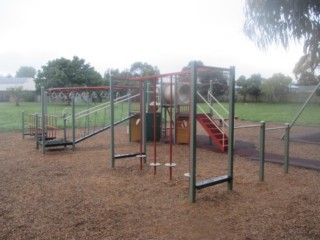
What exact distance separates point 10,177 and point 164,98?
543 centimetres

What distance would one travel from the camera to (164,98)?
33.8 feet

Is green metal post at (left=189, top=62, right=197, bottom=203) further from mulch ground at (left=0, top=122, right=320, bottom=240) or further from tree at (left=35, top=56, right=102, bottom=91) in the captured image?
tree at (left=35, top=56, right=102, bottom=91)

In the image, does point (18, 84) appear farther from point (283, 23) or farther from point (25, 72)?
point (283, 23)

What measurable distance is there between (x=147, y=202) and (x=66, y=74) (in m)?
37.0

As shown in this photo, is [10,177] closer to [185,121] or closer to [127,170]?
[127,170]

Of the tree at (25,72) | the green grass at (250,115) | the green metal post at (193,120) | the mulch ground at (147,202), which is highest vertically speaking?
the tree at (25,72)

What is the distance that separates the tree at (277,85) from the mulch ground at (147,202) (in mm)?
38895

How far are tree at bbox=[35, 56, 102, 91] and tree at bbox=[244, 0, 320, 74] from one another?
104 feet

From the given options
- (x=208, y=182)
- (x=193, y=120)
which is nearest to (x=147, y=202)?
(x=208, y=182)

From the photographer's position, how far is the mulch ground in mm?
3564

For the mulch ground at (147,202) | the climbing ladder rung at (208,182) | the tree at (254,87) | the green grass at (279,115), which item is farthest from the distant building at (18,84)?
the climbing ladder rung at (208,182)

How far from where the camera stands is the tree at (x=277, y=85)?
44.3 metres

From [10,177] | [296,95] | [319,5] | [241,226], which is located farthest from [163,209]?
[296,95]

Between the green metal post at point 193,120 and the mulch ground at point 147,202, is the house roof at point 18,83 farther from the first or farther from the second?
the green metal post at point 193,120
